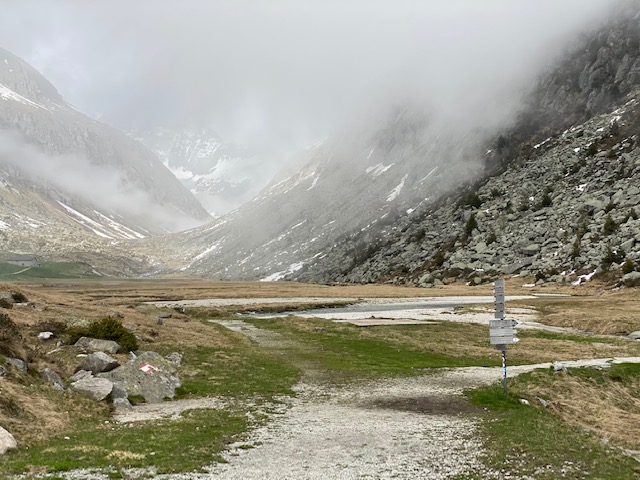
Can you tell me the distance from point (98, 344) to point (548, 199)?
13125 cm

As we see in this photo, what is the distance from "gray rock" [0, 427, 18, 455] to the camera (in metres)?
15.6

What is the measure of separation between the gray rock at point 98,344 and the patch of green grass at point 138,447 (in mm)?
12920

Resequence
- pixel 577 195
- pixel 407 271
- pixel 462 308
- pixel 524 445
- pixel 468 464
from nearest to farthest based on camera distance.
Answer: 1. pixel 468 464
2. pixel 524 445
3. pixel 462 308
4. pixel 577 195
5. pixel 407 271

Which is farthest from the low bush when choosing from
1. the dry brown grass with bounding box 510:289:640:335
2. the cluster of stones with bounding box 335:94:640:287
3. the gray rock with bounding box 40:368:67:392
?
the cluster of stones with bounding box 335:94:640:287

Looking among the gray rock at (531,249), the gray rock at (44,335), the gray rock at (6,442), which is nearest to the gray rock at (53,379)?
the gray rock at (6,442)

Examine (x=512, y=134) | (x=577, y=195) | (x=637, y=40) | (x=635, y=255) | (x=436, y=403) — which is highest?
(x=637, y=40)

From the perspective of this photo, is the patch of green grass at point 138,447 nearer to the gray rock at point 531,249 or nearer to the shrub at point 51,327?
the shrub at point 51,327

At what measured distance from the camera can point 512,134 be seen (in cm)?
19050

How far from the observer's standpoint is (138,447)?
16.8 metres

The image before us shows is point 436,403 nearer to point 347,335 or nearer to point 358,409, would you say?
point 358,409

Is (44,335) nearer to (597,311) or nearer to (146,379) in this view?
(146,379)

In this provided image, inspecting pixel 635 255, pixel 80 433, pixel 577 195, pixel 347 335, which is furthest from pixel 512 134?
pixel 80 433

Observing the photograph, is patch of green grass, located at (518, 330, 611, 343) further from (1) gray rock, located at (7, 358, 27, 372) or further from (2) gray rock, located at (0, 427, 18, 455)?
(2) gray rock, located at (0, 427, 18, 455)

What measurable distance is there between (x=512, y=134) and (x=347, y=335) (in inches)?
6357
